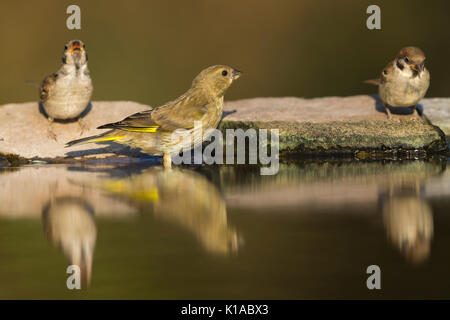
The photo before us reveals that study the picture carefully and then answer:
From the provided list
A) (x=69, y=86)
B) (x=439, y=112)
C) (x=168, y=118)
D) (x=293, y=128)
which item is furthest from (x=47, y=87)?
(x=439, y=112)

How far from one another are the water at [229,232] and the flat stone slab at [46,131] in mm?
990

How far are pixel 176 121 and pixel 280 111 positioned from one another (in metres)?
1.68

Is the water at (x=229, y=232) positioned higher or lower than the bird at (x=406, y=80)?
lower

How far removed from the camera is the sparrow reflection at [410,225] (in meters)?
2.93

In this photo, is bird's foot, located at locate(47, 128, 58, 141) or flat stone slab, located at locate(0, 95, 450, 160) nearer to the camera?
flat stone slab, located at locate(0, 95, 450, 160)

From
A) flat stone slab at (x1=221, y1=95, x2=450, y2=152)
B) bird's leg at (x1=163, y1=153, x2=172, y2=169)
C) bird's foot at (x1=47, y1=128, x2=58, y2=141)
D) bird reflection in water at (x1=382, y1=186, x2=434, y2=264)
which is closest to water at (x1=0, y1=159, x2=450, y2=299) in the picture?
bird reflection in water at (x1=382, y1=186, x2=434, y2=264)

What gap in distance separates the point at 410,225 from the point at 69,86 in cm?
408

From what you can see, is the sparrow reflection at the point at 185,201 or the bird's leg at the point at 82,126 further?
the bird's leg at the point at 82,126

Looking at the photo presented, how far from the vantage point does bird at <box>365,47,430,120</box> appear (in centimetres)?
668

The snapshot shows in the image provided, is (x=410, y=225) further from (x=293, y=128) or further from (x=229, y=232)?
(x=293, y=128)

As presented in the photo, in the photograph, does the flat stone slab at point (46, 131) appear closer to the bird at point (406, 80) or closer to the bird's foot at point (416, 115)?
the bird at point (406, 80)

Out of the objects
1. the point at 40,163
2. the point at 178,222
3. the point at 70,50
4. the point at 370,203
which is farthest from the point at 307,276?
the point at 70,50

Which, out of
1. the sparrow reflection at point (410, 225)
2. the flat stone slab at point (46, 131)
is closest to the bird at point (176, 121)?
the flat stone slab at point (46, 131)

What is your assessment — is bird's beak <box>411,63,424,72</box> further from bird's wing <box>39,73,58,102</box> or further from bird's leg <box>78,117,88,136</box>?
bird's wing <box>39,73,58,102</box>
